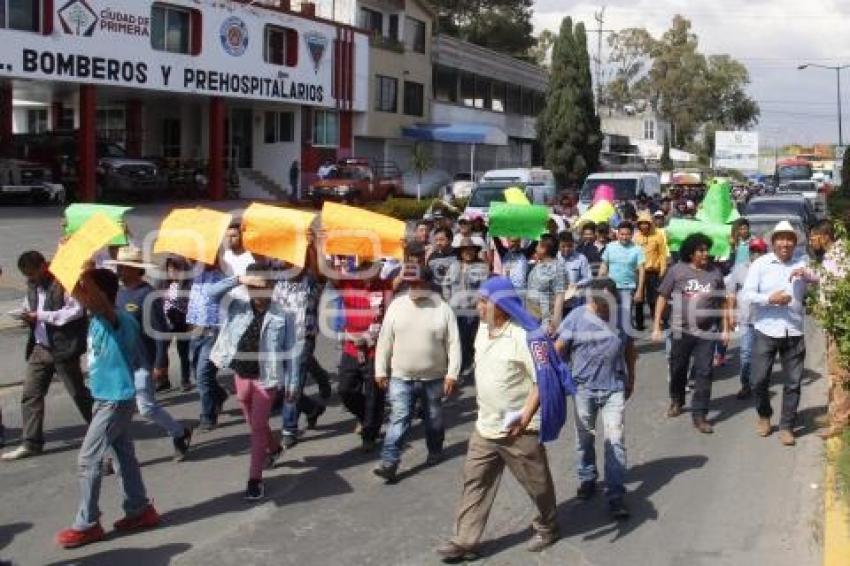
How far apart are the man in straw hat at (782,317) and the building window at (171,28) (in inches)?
1021

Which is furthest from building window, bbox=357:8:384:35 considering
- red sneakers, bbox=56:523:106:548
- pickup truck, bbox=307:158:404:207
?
red sneakers, bbox=56:523:106:548

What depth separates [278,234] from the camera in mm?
7305

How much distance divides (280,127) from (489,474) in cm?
3488

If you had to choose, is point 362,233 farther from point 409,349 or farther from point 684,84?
point 684,84

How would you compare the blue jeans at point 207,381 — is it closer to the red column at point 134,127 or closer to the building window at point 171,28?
the building window at point 171,28

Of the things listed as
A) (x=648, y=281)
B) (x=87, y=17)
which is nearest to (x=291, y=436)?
(x=648, y=281)

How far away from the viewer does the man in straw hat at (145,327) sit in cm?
725

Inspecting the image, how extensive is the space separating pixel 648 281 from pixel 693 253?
4.50 meters

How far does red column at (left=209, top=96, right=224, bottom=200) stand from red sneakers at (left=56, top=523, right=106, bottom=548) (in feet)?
96.6

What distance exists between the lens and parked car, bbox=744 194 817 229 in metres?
21.8

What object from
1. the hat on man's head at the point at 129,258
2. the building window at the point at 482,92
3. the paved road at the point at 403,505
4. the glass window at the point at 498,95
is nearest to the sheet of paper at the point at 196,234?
the hat on man's head at the point at 129,258

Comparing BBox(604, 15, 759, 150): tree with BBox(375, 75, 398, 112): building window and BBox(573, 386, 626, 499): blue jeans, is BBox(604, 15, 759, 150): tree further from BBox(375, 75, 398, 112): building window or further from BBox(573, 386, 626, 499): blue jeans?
BBox(573, 386, 626, 499): blue jeans

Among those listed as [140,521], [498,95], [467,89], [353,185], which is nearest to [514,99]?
[498,95]

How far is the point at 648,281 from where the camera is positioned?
13297 mm
